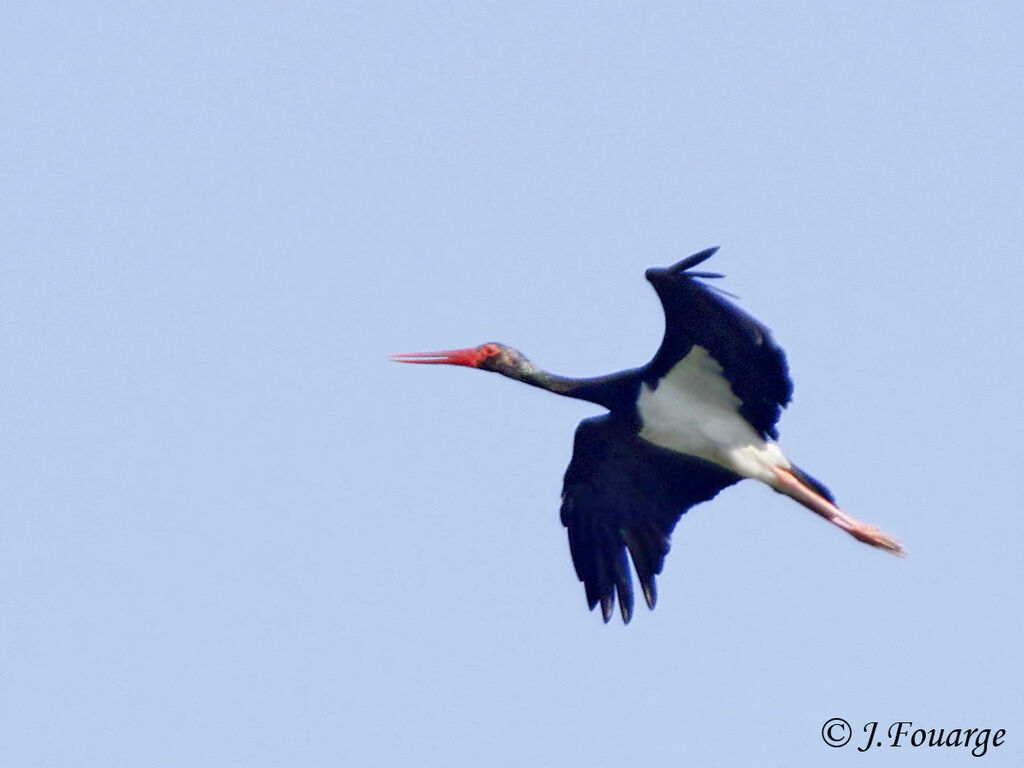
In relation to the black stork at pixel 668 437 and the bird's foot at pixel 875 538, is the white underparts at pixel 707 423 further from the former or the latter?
the bird's foot at pixel 875 538

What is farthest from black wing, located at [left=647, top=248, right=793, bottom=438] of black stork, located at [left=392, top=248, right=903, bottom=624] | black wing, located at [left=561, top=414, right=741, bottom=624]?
Result: black wing, located at [left=561, top=414, right=741, bottom=624]

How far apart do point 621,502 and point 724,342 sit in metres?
1.79

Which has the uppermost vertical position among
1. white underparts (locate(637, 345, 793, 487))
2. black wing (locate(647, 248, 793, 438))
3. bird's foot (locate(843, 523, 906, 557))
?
black wing (locate(647, 248, 793, 438))

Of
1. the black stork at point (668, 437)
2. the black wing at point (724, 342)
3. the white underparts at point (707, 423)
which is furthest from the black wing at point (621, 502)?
the black wing at point (724, 342)

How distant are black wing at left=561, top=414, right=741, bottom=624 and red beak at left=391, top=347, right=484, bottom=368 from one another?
1.03 meters

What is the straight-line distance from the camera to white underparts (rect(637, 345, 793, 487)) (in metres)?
13.1

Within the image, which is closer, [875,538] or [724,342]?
[724,342]

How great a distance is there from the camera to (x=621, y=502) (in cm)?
1391

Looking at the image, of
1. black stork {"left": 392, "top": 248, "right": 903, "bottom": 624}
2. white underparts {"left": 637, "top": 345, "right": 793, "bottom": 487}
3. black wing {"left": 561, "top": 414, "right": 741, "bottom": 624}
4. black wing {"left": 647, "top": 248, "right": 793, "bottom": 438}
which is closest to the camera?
black wing {"left": 647, "top": 248, "right": 793, "bottom": 438}

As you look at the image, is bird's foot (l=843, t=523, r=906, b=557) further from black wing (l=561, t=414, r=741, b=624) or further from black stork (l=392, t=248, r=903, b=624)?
black wing (l=561, t=414, r=741, b=624)

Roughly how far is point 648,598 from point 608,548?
44 centimetres

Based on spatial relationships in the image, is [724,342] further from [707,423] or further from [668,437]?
[668,437]

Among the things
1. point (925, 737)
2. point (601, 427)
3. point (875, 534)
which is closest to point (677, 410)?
point (601, 427)

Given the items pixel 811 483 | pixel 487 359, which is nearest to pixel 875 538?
pixel 811 483
